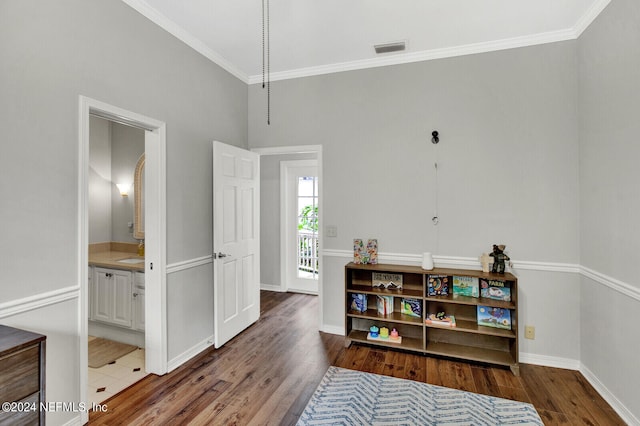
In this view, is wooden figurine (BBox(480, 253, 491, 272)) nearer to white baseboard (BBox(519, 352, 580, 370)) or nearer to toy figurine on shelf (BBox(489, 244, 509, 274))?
toy figurine on shelf (BBox(489, 244, 509, 274))

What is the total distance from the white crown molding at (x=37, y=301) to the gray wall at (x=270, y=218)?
130 inches

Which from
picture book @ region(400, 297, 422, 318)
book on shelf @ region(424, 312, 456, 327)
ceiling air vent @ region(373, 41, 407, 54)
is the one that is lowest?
book on shelf @ region(424, 312, 456, 327)

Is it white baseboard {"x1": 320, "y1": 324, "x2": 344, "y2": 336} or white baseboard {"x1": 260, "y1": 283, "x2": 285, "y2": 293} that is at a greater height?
white baseboard {"x1": 260, "y1": 283, "x2": 285, "y2": 293}

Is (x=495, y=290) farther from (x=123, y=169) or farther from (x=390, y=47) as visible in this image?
(x=123, y=169)

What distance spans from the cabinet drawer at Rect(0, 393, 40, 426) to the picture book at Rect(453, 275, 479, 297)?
299cm

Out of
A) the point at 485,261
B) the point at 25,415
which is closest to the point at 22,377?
the point at 25,415

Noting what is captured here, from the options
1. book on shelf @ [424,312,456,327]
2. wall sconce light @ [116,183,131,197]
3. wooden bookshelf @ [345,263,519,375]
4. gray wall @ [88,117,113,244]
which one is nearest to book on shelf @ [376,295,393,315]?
wooden bookshelf @ [345,263,519,375]

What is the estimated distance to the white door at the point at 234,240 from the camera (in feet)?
10.00

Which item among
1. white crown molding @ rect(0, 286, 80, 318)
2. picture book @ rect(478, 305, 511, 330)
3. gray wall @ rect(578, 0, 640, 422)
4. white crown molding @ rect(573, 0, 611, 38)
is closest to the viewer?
white crown molding @ rect(0, 286, 80, 318)

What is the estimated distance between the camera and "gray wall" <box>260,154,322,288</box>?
203 inches

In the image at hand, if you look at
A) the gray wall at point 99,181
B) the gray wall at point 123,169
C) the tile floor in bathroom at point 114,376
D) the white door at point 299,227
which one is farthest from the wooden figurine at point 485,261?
the gray wall at point 99,181

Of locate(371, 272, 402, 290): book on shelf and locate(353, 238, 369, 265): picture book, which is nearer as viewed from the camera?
locate(371, 272, 402, 290): book on shelf

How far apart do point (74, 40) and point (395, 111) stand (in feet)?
8.71

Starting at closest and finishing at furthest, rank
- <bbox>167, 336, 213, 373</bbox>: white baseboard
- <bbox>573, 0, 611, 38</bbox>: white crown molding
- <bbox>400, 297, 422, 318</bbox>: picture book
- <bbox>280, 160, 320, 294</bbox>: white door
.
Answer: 1. <bbox>573, 0, 611, 38</bbox>: white crown molding
2. <bbox>167, 336, 213, 373</bbox>: white baseboard
3. <bbox>400, 297, 422, 318</bbox>: picture book
4. <bbox>280, 160, 320, 294</bbox>: white door
